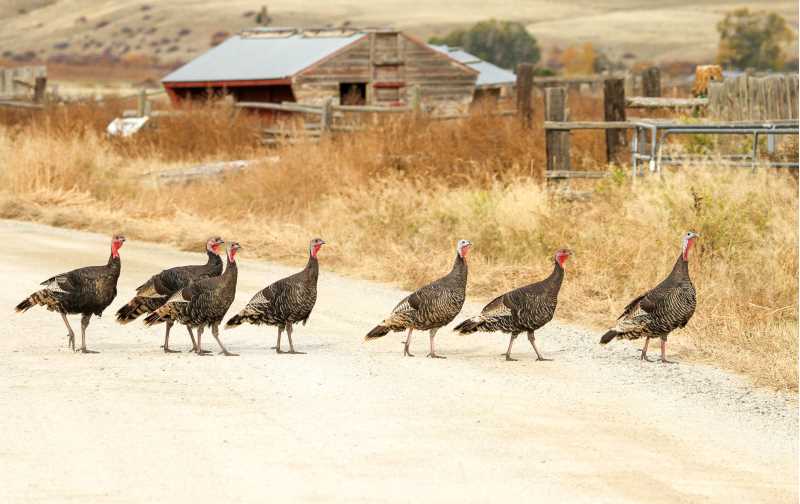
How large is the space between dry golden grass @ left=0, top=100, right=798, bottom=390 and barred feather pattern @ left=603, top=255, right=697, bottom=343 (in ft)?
2.40

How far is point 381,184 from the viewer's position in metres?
20.5

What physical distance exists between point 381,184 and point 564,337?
8035mm

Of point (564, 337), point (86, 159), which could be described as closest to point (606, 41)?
point (86, 159)

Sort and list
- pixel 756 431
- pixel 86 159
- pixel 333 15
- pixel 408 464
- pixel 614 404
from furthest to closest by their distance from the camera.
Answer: pixel 333 15 → pixel 86 159 → pixel 614 404 → pixel 756 431 → pixel 408 464

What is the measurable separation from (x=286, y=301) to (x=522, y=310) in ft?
6.47

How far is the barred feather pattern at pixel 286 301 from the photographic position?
1109 cm

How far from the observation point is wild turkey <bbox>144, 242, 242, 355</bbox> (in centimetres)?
1079

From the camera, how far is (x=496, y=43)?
381 ft

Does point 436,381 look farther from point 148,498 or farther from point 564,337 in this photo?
point 148,498

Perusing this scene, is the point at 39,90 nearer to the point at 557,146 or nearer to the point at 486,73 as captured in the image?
the point at 557,146

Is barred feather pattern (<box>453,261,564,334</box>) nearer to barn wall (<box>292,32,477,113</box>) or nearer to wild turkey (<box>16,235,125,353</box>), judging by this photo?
wild turkey (<box>16,235,125,353</box>)

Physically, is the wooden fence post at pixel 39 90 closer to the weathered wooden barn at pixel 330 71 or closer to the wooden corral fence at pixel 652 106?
the weathered wooden barn at pixel 330 71

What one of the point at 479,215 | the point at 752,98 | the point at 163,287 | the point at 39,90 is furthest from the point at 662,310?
the point at 39,90

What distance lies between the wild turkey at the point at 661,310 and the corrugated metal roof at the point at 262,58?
29610mm
